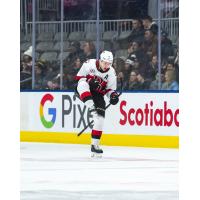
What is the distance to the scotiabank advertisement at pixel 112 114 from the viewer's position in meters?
12.3

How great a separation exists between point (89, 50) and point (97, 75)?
107 inches

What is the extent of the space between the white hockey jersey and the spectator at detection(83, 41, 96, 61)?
101 inches

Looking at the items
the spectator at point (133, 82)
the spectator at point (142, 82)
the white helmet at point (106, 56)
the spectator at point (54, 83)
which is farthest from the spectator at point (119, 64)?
the white helmet at point (106, 56)

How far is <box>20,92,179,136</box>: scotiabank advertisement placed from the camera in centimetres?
1229

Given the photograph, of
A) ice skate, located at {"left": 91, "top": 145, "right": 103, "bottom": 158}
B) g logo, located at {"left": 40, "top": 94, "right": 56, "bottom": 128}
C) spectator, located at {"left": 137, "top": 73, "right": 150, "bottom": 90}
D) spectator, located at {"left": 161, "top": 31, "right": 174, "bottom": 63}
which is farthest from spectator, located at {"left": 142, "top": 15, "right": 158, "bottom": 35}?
ice skate, located at {"left": 91, "top": 145, "right": 103, "bottom": 158}

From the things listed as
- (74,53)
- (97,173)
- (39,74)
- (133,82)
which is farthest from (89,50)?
(97,173)

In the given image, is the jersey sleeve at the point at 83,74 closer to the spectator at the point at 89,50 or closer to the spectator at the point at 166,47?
the spectator at the point at 166,47

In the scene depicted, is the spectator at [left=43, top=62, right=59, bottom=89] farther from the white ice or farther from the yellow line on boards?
the white ice
